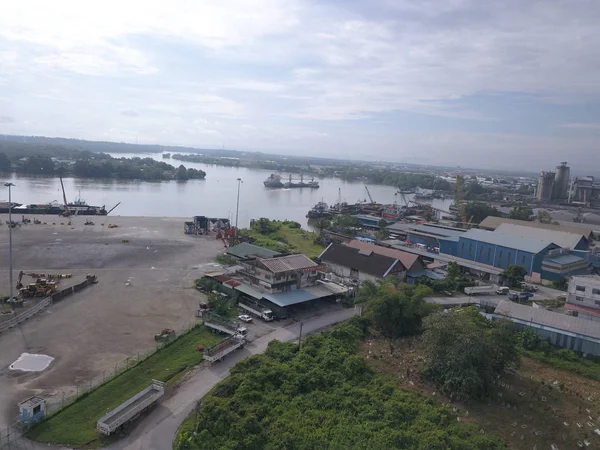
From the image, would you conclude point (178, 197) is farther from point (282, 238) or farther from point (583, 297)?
point (583, 297)

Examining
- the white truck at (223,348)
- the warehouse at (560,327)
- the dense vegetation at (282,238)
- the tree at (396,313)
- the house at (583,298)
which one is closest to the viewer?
the white truck at (223,348)

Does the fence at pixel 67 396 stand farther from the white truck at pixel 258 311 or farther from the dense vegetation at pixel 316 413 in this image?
the dense vegetation at pixel 316 413

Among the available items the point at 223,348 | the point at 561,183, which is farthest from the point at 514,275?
the point at 561,183

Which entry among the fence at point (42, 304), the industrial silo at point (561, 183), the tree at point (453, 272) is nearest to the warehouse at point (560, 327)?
the tree at point (453, 272)

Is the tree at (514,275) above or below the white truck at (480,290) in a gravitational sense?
above

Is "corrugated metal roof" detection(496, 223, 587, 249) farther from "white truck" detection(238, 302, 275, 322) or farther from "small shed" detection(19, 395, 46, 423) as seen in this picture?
"small shed" detection(19, 395, 46, 423)

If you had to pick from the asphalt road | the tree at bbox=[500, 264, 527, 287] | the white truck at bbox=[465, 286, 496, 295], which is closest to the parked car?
the white truck at bbox=[465, 286, 496, 295]

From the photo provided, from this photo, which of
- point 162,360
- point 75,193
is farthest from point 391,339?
point 75,193

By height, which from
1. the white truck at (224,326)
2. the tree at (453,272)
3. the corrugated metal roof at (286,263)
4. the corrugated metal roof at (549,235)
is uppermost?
the corrugated metal roof at (549,235)
